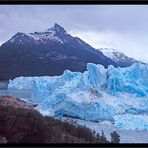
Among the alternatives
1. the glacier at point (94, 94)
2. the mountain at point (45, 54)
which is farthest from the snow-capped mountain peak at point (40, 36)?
the glacier at point (94, 94)

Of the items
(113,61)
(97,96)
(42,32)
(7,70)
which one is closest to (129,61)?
(113,61)

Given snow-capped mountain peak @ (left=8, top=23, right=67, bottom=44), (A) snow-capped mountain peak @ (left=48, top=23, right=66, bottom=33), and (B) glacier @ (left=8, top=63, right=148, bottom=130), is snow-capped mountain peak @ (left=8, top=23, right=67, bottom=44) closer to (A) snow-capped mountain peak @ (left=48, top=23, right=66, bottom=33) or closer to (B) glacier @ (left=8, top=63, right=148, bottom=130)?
(A) snow-capped mountain peak @ (left=48, top=23, right=66, bottom=33)

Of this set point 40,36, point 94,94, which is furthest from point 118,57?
point 40,36

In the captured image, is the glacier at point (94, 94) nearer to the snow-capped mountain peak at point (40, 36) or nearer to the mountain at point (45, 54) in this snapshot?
the mountain at point (45, 54)

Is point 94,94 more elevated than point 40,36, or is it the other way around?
point 40,36

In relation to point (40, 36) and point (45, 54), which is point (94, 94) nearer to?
point (45, 54)

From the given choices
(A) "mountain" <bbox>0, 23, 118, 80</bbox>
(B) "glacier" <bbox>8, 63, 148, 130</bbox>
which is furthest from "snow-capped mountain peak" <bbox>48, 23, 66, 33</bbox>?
(B) "glacier" <bbox>8, 63, 148, 130</bbox>
